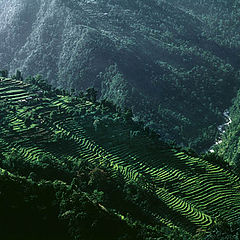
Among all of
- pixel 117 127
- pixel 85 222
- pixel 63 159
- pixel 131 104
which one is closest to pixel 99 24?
pixel 131 104

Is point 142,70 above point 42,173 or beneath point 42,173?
above

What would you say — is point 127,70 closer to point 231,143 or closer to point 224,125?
point 224,125

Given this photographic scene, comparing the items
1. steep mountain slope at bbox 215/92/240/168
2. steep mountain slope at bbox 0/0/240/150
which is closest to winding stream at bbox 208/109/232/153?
steep mountain slope at bbox 215/92/240/168

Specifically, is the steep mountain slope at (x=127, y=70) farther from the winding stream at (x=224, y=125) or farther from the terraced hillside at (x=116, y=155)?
the terraced hillside at (x=116, y=155)

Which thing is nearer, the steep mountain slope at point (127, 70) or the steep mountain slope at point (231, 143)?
the steep mountain slope at point (231, 143)

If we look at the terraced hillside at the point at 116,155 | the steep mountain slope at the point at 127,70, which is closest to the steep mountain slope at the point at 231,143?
the steep mountain slope at the point at 127,70

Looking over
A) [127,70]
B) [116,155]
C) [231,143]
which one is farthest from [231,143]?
[116,155]

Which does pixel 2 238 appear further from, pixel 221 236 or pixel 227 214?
pixel 227 214

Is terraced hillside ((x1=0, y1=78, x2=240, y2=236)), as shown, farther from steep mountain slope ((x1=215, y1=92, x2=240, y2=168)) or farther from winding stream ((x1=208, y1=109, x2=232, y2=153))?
winding stream ((x1=208, y1=109, x2=232, y2=153))
